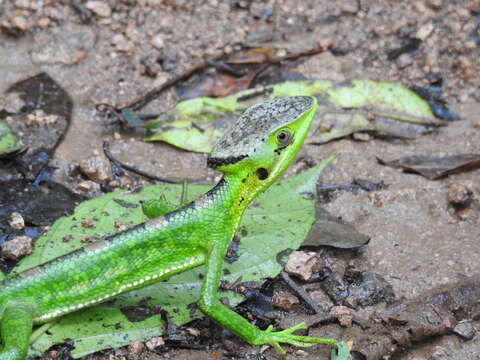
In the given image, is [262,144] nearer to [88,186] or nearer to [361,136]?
[88,186]

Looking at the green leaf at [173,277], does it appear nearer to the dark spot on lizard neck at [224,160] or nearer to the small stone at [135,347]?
the small stone at [135,347]

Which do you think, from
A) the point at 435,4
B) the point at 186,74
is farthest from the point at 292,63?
the point at 435,4

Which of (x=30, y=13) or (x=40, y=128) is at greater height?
(x=30, y=13)

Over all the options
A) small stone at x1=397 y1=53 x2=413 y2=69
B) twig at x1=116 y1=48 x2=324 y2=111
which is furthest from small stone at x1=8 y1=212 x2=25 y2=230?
small stone at x1=397 y1=53 x2=413 y2=69

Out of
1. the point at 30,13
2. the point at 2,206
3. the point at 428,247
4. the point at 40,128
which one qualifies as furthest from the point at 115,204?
the point at 30,13

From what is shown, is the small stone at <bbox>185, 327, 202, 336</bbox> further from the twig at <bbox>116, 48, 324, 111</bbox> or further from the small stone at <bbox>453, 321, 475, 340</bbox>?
the twig at <bbox>116, 48, 324, 111</bbox>

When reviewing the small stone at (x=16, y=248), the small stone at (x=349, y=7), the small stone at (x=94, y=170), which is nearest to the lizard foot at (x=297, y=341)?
the small stone at (x=16, y=248)

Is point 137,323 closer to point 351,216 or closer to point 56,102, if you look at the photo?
point 351,216
